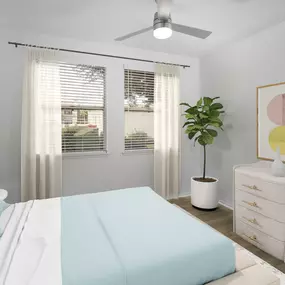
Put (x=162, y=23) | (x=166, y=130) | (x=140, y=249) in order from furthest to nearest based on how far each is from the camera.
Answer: (x=166, y=130) < (x=162, y=23) < (x=140, y=249)

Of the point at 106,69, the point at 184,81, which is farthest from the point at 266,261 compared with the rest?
the point at 106,69

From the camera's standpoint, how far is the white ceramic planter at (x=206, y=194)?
3096 mm

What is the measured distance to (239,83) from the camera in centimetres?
308

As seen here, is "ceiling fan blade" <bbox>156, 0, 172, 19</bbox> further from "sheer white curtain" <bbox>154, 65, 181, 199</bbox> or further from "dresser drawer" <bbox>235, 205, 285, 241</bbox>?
"dresser drawer" <bbox>235, 205, 285, 241</bbox>

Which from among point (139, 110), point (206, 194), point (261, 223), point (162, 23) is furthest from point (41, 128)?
point (261, 223)

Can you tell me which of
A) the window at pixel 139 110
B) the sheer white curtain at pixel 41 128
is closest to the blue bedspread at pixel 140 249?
the sheer white curtain at pixel 41 128

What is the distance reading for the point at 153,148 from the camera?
3.62 metres

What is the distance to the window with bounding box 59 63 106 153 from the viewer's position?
121 inches

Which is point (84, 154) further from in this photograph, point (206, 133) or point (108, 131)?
point (206, 133)

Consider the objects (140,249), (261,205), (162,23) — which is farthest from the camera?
(261,205)

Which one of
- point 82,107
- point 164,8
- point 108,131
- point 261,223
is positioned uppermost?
point 164,8

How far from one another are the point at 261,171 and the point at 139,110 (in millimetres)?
1994

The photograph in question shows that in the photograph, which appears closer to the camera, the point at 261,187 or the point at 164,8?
the point at 164,8

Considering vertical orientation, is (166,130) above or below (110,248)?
above
